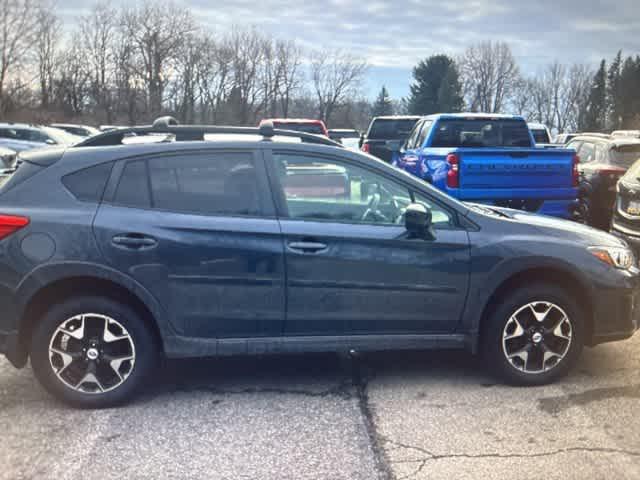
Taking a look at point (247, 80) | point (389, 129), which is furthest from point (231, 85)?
point (389, 129)

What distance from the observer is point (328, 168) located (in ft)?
13.8

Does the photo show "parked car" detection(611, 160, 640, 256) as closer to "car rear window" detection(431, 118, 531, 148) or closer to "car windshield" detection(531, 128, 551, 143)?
"car rear window" detection(431, 118, 531, 148)

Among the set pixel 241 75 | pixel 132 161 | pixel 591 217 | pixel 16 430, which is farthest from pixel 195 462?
pixel 241 75

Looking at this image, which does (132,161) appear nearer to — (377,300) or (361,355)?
(377,300)

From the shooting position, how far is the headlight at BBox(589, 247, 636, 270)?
431cm

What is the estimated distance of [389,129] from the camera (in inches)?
725

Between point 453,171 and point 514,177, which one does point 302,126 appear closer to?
point 453,171

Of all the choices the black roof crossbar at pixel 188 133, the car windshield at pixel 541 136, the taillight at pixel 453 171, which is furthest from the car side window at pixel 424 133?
the car windshield at pixel 541 136

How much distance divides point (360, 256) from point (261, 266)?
2.09 feet

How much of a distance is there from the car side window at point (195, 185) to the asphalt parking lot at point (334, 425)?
1.27 metres

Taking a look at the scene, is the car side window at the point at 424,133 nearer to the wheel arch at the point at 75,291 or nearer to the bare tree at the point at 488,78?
the wheel arch at the point at 75,291

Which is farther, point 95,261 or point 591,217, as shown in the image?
point 591,217

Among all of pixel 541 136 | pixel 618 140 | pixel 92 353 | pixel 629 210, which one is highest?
pixel 541 136

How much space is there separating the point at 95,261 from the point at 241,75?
74530 mm
